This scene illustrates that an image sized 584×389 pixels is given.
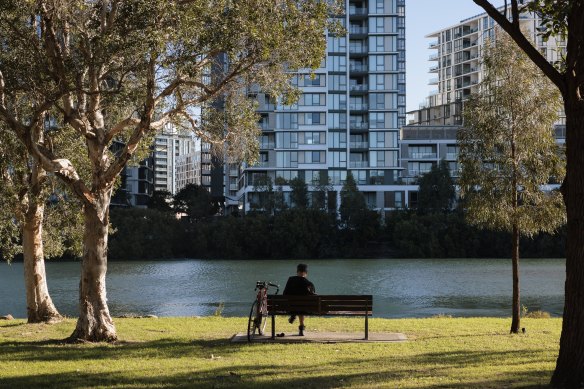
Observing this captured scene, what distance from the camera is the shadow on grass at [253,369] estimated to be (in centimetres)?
926

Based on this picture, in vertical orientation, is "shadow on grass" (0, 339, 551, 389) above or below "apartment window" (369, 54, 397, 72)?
below

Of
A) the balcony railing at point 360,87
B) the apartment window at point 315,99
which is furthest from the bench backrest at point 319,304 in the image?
the balcony railing at point 360,87

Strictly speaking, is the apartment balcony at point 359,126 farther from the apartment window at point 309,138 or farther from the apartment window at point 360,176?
the apartment window at point 360,176

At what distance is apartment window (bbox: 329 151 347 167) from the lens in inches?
3728

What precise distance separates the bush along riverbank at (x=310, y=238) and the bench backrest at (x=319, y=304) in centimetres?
6665

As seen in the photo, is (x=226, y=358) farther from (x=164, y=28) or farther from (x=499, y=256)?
(x=499, y=256)

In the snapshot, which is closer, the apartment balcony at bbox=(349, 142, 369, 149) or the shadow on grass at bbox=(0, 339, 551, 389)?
the shadow on grass at bbox=(0, 339, 551, 389)

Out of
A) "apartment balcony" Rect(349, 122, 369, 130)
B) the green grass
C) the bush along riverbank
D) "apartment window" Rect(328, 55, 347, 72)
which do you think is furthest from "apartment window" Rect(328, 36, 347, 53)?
the green grass

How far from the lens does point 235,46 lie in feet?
47.9

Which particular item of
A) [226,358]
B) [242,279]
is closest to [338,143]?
[242,279]

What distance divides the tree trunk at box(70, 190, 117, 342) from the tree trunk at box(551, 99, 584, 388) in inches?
330

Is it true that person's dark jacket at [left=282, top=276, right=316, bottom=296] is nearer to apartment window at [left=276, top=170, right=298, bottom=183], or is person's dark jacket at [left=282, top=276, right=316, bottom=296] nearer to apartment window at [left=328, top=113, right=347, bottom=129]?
apartment window at [left=276, top=170, right=298, bottom=183]

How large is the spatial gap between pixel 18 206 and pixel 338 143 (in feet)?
256

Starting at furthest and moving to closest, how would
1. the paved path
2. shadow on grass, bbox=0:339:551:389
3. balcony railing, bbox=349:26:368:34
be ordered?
1. balcony railing, bbox=349:26:368:34
2. the paved path
3. shadow on grass, bbox=0:339:551:389
